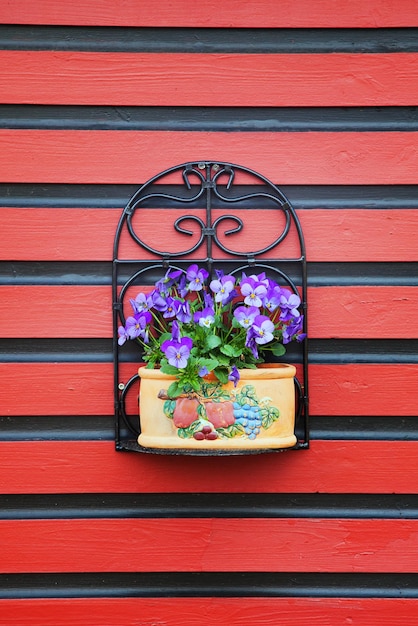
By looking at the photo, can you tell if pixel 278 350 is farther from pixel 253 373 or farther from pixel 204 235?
pixel 204 235

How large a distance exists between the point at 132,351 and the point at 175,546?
586 millimetres

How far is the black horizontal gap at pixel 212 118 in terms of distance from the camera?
6.38 feet

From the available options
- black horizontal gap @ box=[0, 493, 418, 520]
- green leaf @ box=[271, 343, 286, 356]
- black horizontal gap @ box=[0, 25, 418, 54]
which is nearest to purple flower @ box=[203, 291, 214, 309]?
green leaf @ box=[271, 343, 286, 356]

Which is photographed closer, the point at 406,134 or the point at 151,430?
the point at 151,430

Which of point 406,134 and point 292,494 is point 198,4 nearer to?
point 406,134

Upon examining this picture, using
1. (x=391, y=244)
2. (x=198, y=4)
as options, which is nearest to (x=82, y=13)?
(x=198, y=4)

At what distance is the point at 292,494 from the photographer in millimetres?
1932

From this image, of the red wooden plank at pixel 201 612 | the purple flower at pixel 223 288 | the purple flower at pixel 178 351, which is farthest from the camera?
the red wooden plank at pixel 201 612

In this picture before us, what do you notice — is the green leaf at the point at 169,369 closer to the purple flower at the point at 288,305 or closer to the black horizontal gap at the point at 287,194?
the purple flower at the point at 288,305

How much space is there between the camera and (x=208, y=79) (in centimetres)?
194

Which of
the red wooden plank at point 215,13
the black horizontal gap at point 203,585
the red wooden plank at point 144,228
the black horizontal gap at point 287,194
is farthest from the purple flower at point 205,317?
the red wooden plank at point 215,13

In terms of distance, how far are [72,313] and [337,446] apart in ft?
2.87

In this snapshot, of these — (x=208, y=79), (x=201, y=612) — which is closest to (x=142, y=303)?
(x=208, y=79)

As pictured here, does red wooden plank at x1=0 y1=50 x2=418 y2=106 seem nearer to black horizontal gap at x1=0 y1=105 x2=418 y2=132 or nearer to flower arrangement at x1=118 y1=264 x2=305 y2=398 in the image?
black horizontal gap at x1=0 y1=105 x2=418 y2=132
